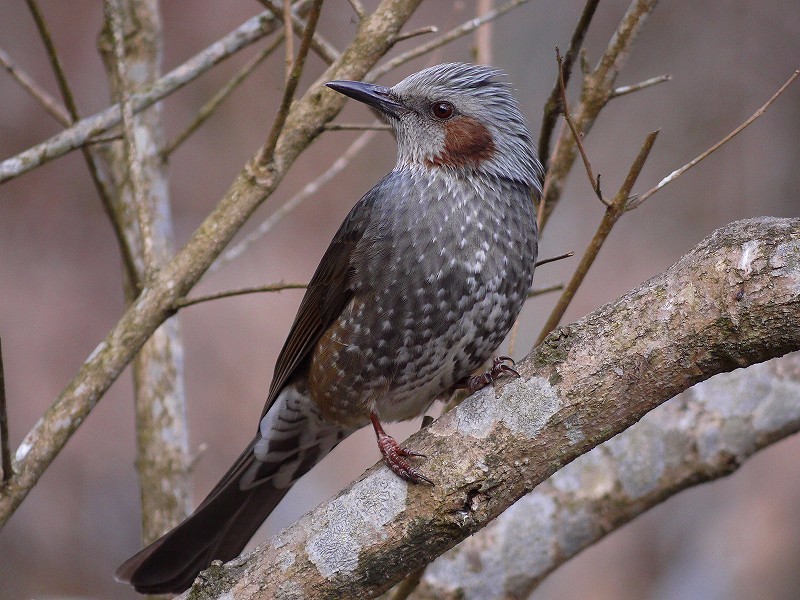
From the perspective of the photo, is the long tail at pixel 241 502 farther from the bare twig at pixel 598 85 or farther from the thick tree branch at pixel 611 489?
the bare twig at pixel 598 85

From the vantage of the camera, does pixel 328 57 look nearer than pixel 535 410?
No

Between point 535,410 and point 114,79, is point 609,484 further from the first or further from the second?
point 114,79

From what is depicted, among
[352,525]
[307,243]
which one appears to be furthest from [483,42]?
[307,243]

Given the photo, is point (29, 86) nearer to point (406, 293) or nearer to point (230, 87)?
point (230, 87)

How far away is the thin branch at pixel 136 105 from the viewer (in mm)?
2902

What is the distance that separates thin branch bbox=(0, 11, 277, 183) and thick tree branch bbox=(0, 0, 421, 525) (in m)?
0.33

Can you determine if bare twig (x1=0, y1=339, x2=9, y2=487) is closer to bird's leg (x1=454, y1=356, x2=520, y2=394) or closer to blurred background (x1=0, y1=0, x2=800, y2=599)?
bird's leg (x1=454, y1=356, x2=520, y2=394)

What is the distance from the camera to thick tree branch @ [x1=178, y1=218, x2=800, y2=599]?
2119 mm

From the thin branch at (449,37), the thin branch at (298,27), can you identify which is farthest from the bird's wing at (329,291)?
the thin branch at (298,27)

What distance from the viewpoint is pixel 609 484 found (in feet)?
11.2

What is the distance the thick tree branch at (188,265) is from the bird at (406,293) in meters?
0.12

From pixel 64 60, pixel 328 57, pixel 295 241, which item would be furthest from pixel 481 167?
pixel 64 60

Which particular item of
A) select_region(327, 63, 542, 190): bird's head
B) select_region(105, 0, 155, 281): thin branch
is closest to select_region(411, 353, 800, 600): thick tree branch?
select_region(327, 63, 542, 190): bird's head

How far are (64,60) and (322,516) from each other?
19.0ft
